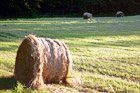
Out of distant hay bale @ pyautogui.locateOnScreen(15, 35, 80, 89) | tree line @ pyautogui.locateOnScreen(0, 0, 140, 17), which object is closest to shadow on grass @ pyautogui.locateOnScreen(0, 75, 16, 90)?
distant hay bale @ pyautogui.locateOnScreen(15, 35, 80, 89)

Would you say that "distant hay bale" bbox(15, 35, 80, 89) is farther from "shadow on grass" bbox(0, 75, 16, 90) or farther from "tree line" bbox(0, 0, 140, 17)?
"tree line" bbox(0, 0, 140, 17)

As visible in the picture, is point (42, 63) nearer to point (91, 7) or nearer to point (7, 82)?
point (7, 82)

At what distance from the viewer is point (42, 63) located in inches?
188

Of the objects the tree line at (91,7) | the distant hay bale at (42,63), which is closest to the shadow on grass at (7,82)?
the distant hay bale at (42,63)

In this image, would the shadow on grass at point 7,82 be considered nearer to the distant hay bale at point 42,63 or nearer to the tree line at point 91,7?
the distant hay bale at point 42,63

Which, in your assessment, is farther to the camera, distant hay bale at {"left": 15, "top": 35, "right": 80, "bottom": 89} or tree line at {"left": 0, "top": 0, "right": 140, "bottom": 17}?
tree line at {"left": 0, "top": 0, "right": 140, "bottom": 17}

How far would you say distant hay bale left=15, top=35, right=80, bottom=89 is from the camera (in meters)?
4.76

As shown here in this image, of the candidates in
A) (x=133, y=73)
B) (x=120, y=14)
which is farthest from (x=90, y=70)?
(x=120, y=14)

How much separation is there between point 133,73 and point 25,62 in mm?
3031

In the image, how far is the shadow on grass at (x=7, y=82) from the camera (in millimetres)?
4806

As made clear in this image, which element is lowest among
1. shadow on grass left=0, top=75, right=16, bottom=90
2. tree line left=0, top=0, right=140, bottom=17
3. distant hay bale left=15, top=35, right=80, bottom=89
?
shadow on grass left=0, top=75, right=16, bottom=90

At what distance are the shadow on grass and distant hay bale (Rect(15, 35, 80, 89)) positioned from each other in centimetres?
16

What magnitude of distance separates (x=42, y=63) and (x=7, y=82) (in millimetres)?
1009

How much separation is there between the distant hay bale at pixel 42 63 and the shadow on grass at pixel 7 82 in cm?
16
